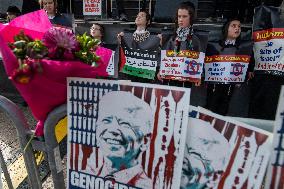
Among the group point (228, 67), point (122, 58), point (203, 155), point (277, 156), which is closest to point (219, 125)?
point (203, 155)

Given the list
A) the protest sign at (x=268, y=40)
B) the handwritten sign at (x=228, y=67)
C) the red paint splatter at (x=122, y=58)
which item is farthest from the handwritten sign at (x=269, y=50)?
the red paint splatter at (x=122, y=58)

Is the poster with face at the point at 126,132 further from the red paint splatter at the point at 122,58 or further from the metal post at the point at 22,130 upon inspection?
the red paint splatter at the point at 122,58

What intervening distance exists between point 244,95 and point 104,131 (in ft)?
14.1

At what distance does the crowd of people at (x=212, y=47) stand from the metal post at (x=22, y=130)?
3.17 meters

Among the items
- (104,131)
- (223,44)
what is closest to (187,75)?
(223,44)

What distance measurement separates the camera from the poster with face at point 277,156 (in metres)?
1.42

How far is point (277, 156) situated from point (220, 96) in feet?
11.9

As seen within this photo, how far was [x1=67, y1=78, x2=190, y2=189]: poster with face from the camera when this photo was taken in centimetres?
160

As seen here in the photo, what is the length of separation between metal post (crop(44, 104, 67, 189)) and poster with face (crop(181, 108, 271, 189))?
722mm

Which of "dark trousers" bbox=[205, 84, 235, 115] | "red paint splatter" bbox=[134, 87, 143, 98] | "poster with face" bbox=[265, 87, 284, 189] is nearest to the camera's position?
"poster with face" bbox=[265, 87, 284, 189]

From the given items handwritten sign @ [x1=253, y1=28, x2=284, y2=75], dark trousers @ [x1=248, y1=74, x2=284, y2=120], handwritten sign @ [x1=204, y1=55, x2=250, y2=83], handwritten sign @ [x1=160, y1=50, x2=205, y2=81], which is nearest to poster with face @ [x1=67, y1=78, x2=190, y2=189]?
handwritten sign @ [x1=160, y1=50, x2=205, y2=81]

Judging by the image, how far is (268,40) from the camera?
488cm

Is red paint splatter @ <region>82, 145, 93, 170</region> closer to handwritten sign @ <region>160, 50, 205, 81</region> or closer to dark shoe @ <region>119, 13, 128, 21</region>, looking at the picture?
handwritten sign @ <region>160, 50, 205, 81</region>

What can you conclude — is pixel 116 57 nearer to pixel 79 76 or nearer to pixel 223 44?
pixel 223 44
